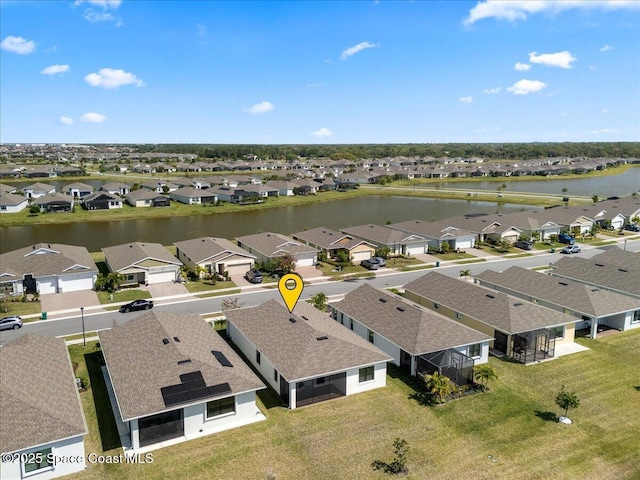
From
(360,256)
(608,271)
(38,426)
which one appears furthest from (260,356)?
(608,271)

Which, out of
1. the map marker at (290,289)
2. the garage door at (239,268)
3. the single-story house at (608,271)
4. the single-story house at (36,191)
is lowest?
the garage door at (239,268)

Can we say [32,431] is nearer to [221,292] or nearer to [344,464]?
[344,464]

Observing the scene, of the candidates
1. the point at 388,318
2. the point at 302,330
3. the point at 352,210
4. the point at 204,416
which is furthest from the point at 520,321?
the point at 352,210

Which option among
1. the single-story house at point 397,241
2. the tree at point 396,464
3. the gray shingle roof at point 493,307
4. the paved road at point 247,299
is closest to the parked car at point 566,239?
the paved road at point 247,299

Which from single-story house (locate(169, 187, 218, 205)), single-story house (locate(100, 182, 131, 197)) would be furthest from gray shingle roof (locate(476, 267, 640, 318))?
single-story house (locate(100, 182, 131, 197))

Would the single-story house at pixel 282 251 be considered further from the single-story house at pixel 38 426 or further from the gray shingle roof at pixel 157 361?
the single-story house at pixel 38 426

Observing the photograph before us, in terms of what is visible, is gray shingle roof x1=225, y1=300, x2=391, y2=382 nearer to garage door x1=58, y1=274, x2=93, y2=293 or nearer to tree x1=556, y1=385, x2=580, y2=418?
tree x1=556, y1=385, x2=580, y2=418
